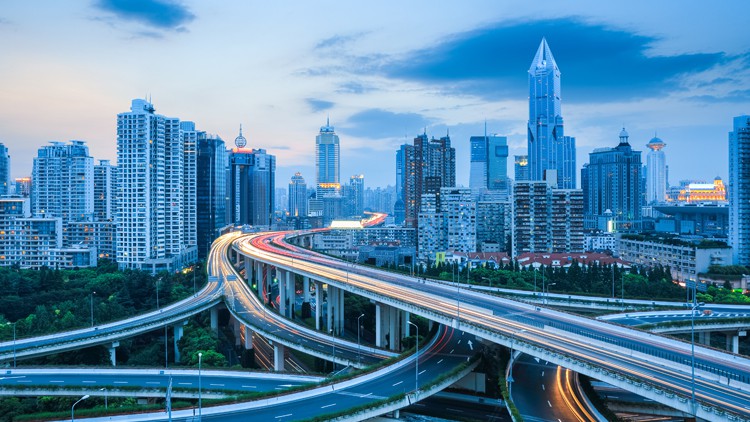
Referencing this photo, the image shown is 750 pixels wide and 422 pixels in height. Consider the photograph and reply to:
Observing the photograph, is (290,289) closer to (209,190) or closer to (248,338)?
(248,338)

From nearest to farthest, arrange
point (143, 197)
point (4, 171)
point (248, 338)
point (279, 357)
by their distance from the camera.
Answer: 1. point (279, 357)
2. point (248, 338)
3. point (143, 197)
4. point (4, 171)

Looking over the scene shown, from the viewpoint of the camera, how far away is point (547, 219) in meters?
128

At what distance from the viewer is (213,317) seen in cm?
7294

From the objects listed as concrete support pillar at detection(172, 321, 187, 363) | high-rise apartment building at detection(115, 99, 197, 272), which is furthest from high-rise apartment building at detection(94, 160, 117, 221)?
concrete support pillar at detection(172, 321, 187, 363)

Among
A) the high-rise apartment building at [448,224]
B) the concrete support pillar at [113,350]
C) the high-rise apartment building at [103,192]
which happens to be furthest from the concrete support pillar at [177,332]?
the high-rise apartment building at [103,192]

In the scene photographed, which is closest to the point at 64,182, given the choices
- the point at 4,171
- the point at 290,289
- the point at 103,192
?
the point at 103,192

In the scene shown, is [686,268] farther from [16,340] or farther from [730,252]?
[16,340]

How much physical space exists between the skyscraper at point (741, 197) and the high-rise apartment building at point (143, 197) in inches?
4369

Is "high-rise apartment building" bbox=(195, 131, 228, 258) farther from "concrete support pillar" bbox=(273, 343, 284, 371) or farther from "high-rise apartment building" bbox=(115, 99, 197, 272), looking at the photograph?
"concrete support pillar" bbox=(273, 343, 284, 371)

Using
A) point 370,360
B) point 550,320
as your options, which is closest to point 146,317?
point 370,360

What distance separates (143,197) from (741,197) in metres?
116

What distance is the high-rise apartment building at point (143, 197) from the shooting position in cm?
11112

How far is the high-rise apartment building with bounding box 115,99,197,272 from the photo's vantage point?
365 ft

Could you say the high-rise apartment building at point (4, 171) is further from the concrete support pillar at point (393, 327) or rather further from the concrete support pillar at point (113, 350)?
the concrete support pillar at point (393, 327)
